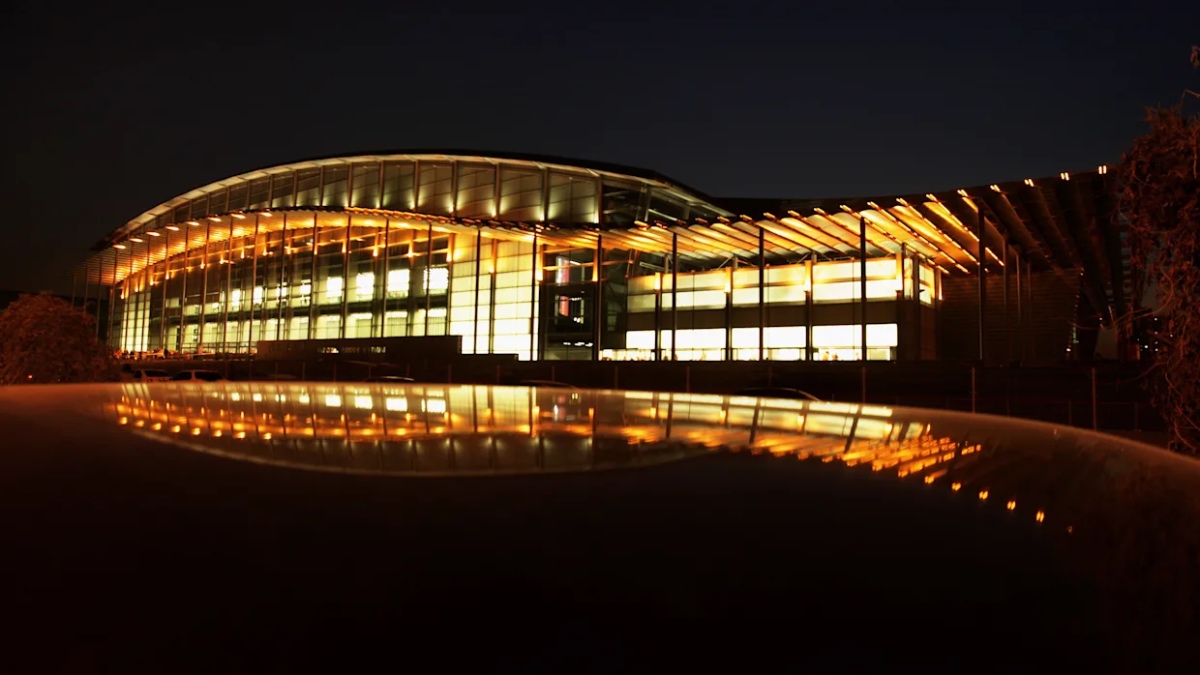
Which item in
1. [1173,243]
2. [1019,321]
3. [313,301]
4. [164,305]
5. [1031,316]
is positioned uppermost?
[164,305]

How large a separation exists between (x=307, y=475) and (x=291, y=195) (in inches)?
2255

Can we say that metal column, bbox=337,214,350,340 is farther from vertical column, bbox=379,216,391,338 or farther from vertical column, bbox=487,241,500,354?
vertical column, bbox=487,241,500,354

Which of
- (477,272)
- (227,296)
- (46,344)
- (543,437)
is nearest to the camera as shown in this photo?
(543,437)

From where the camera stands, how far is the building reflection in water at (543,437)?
8.43 ft

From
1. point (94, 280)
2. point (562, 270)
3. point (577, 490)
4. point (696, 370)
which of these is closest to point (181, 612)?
point (577, 490)

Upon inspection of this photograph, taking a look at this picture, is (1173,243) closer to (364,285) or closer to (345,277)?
(345,277)

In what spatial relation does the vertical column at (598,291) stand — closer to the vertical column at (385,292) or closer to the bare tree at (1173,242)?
the vertical column at (385,292)

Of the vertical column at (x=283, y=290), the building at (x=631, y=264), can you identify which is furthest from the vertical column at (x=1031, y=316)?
the vertical column at (x=283, y=290)

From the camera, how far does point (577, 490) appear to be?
7.11 ft

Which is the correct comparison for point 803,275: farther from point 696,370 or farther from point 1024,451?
point 1024,451

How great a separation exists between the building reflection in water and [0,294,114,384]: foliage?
15.5 metres

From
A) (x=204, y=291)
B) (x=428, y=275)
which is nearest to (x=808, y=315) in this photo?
(x=428, y=275)

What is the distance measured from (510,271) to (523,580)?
43015mm

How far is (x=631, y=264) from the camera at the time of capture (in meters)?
41.0
